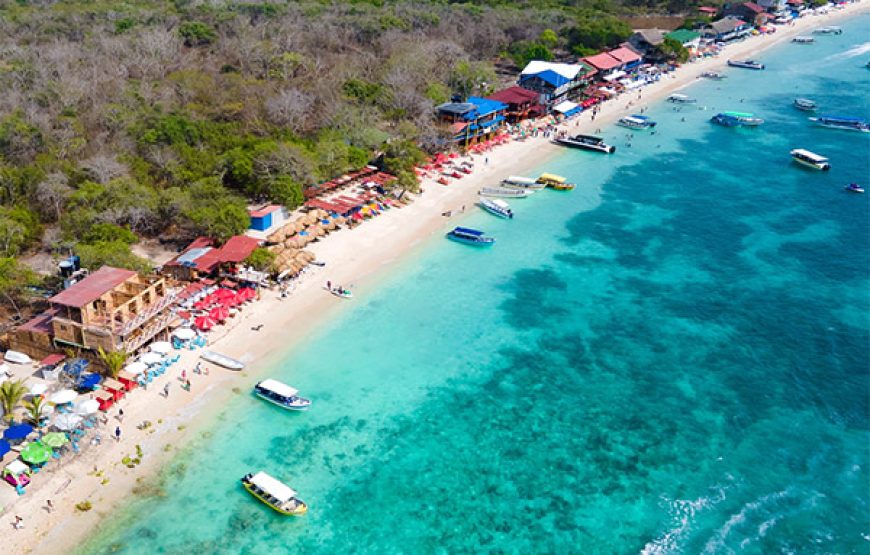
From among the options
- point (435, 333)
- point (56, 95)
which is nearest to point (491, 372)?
point (435, 333)

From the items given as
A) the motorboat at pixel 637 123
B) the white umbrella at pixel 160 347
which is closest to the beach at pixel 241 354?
the white umbrella at pixel 160 347

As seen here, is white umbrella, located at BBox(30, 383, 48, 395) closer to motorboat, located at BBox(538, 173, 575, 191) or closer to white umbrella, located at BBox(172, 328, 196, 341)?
white umbrella, located at BBox(172, 328, 196, 341)

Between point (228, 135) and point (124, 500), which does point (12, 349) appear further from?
point (228, 135)

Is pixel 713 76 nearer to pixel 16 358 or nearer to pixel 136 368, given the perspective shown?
pixel 136 368

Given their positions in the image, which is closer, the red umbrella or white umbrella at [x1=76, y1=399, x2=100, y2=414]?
white umbrella at [x1=76, y1=399, x2=100, y2=414]

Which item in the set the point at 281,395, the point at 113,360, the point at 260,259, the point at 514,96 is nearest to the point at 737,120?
the point at 514,96

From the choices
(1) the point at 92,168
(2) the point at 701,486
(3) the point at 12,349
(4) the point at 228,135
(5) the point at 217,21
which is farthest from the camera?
(5) the point at 217,21

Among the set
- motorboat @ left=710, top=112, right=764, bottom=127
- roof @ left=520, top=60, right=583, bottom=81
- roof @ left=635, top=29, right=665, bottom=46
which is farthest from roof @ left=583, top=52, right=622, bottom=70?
motorboat @ left=710, top=112, right=764, bottom=127
